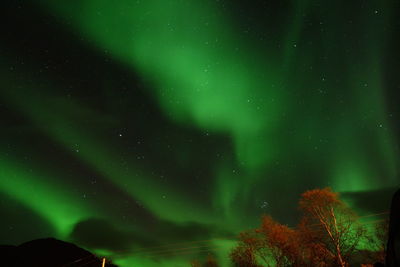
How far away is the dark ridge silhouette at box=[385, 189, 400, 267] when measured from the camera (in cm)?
740

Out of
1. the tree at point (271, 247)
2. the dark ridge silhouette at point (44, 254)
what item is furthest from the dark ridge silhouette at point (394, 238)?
the dark ridge silhouette at point (44, 254)

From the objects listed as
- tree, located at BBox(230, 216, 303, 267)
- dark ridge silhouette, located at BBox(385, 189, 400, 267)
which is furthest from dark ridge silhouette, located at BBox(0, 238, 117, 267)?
dark ridge silhouette, located at BBox(385, 189, 400, 267)

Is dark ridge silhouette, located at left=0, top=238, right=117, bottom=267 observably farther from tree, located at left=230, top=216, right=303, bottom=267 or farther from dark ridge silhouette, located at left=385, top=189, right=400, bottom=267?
dark ridge silhouette, located at left=385, top=189, right=400, bottom=267

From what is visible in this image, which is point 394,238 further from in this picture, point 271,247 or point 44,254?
point 44,254

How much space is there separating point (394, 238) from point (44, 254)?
15696cm

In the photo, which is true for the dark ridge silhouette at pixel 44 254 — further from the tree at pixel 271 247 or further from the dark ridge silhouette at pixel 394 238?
the dark ridge silhouette at pixel 394 238

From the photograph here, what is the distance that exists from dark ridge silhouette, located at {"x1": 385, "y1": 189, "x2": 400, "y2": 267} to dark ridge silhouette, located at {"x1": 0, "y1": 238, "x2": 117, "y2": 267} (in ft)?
370

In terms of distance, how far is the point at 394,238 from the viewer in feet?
25.1

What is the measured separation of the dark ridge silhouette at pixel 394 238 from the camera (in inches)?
291

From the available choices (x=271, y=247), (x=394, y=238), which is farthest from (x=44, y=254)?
(x=394, y=238)

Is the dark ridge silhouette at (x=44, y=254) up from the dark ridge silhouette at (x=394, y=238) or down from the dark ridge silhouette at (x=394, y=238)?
up

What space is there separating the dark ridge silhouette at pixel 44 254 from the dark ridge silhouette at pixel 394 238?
112634mm

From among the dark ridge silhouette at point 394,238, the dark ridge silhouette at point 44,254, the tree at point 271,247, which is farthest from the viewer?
the dark ridge silhouette at point 44,254

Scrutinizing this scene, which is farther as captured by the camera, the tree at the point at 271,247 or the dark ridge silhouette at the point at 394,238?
the tree at the point at 271,247
